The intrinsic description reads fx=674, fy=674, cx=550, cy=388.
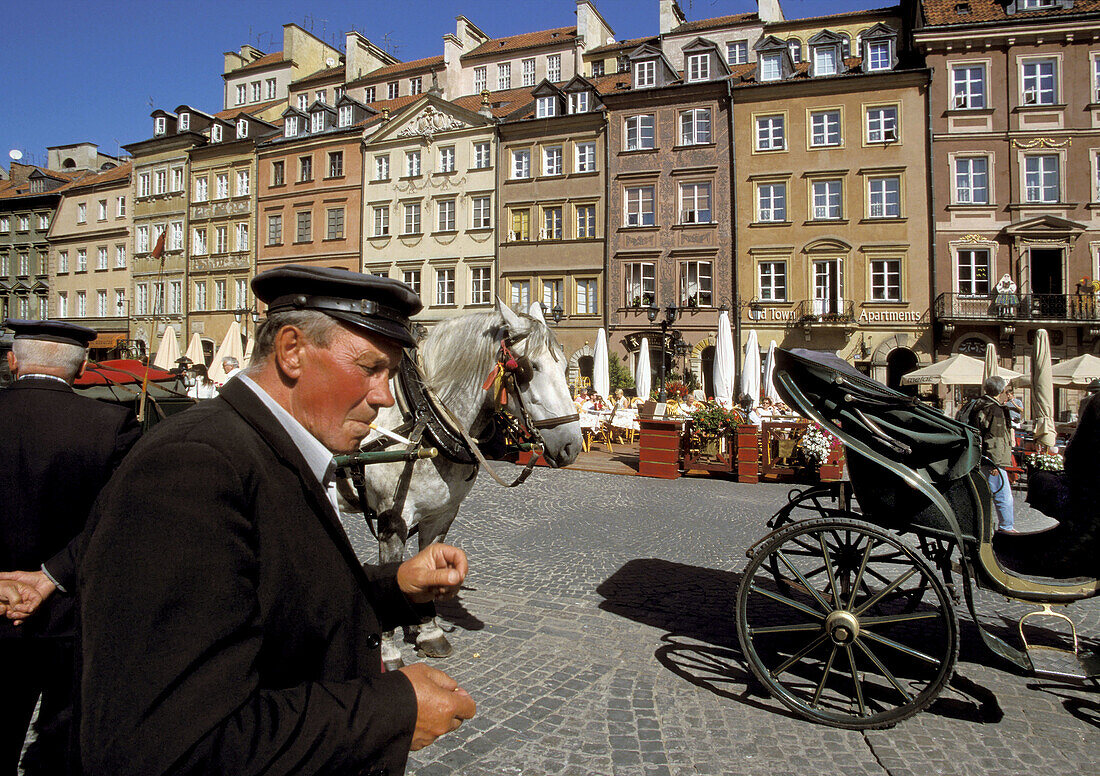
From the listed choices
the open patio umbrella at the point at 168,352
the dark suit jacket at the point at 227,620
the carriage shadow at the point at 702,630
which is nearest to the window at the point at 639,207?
the open patio umbrella at the point at 168,352

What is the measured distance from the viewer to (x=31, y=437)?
2.45 meters

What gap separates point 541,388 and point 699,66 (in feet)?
98.3

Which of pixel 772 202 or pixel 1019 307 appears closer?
pixel 1019 307

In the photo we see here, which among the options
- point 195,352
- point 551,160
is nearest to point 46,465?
point 195,352

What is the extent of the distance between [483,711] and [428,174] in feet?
107

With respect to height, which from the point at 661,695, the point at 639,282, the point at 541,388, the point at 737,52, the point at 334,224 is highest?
the point at 737,52

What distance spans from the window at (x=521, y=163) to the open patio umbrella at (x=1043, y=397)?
73.8 ft

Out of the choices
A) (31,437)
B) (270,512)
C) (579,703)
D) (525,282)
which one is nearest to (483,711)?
(579,703)

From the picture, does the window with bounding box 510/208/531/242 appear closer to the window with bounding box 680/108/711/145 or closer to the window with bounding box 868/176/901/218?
the window with bounding box 680/108/711/145

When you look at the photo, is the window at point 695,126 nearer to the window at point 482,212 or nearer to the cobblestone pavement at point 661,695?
the window at point 482,212

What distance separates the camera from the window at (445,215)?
32787 mm

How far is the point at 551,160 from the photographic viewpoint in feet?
102

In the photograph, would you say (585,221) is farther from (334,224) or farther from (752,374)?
(334,224)

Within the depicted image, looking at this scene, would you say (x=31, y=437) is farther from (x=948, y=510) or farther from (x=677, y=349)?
(x=677, y=349)
